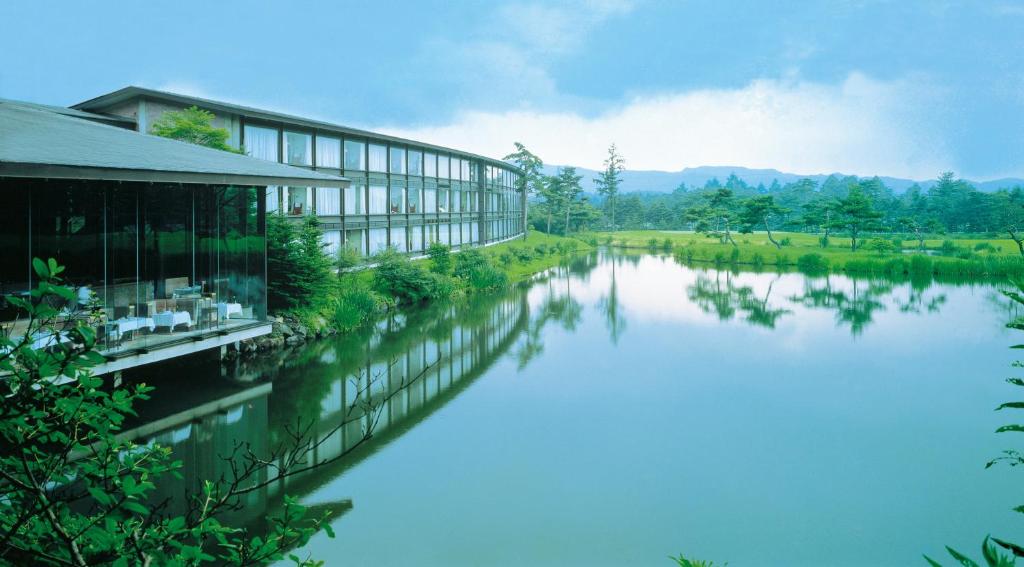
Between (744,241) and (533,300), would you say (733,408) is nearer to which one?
(533,300)

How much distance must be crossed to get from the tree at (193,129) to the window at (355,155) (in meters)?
7.55

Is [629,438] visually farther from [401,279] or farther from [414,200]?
[414,200]

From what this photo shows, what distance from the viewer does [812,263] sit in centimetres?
4169

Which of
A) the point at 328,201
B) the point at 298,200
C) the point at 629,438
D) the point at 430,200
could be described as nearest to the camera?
the point at 629,438

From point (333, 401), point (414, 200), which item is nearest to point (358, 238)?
point (414, 200)

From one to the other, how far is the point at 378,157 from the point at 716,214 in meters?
32.0

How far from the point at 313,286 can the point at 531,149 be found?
1701 inches

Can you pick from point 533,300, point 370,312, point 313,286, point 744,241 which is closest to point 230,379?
point 313,286

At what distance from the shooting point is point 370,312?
71.5ft

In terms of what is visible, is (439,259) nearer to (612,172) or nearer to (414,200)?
(414,200)

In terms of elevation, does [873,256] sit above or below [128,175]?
below

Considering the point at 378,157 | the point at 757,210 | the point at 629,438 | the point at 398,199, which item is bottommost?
the point at 629,438

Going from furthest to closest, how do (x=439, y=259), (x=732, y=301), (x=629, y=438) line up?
(x=439, y=259) → (x=732, y=301) → (x=629, y=438)

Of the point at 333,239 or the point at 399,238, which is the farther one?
the point at 399,238
